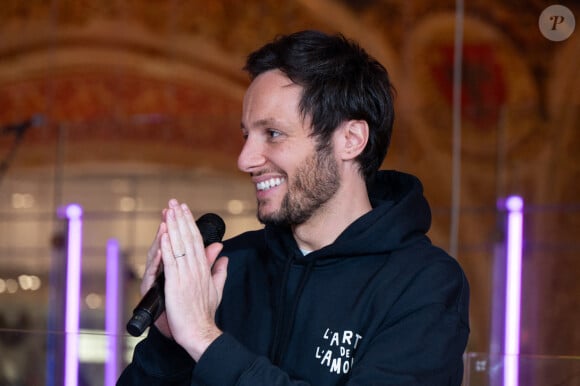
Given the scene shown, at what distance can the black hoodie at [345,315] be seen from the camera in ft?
4.10

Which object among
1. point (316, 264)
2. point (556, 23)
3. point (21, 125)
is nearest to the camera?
point (316, 264)

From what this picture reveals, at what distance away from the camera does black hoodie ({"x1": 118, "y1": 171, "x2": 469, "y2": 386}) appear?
49.3 inches

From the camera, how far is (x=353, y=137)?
1501 millimetres

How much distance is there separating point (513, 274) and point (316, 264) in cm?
306

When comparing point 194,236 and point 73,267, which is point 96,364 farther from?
point 73,267

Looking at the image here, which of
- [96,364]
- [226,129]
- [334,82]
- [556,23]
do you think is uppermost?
[556,23]

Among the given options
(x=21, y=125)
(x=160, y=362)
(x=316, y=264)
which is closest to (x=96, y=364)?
(x=160, y=362)

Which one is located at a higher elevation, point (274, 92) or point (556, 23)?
point (556, 23)

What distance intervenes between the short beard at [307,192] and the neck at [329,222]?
0.01m

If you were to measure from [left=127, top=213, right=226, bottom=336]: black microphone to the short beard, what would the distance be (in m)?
0.07

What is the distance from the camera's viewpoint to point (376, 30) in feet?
15.6

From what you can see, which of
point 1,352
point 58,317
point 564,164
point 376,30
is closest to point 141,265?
point 58,317

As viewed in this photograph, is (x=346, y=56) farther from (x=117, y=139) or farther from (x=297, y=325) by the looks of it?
(x=117, y=139)

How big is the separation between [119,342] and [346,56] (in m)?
Result: 0.67
